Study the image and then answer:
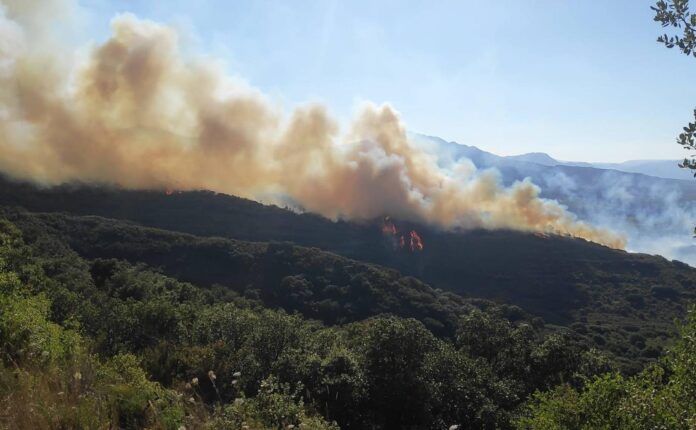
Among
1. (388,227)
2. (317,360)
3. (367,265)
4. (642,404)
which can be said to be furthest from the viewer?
(388,227)

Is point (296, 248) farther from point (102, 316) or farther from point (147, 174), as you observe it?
point (102, 316)

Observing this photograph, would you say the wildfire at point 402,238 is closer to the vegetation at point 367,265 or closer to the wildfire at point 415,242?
the wildfire at point 415,242

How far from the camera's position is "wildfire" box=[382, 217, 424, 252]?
176 metres

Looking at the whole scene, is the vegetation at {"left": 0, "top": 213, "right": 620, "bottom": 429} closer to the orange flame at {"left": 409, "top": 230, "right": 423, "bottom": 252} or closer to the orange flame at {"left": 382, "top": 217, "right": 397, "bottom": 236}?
the orange flame at {"left": 409, "top": 230, "right": 423, "bottom": 252}

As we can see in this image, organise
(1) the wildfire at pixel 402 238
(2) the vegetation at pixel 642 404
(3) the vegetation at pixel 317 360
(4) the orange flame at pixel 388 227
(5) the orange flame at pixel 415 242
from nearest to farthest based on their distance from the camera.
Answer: (2) the vegetation at pixel 642 404, (3) the vegetation at pixel 317 360, (5) the orange flame at pixel 415 242, (1) the wildfire at pixel 402 238, (4) the orange flame at pixel 388 227

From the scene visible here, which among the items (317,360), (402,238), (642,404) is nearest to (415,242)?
(402,238)

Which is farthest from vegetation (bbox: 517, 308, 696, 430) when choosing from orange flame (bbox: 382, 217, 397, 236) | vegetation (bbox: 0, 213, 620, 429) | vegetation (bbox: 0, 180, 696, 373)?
orange flame (bbox: 382, 217, 397, 236)

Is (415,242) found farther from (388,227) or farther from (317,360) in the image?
(317,360)

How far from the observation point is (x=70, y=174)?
160 metres

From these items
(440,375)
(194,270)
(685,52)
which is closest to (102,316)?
(440,375)

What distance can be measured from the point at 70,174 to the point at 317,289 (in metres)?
104

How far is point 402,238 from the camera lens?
18012cm

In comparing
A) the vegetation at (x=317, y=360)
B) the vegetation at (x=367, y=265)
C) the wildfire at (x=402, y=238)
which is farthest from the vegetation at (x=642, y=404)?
the wildfire at (x=402, y=238)

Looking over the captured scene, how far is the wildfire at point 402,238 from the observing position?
17600 cm
